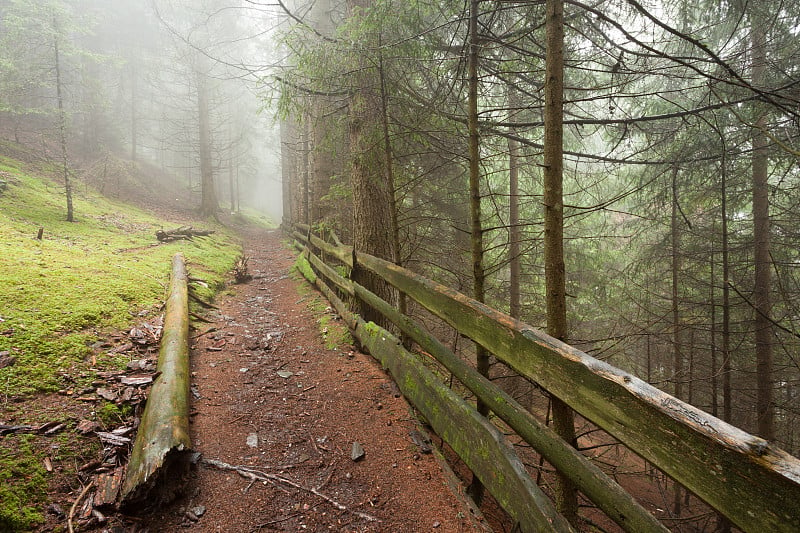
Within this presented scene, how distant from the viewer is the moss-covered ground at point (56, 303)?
2523 millimetres

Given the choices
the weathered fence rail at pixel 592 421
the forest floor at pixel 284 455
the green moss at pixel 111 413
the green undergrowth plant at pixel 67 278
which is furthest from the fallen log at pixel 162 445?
the weathered fence rail at pixel 592 421

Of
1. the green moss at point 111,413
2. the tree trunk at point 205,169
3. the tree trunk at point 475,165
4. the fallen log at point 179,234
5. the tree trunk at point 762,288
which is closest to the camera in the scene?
the green moss at point 111,413

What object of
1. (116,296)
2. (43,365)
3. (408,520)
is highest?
(116,296)

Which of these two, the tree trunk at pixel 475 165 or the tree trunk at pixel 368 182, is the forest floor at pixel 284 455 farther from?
the tree trunk at pixel 368 182

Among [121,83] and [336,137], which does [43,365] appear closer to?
[336,137]

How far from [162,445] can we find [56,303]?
3.26m

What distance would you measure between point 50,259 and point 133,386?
178 inches

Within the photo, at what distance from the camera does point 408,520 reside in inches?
101

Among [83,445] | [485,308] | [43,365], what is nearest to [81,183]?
[43,365]

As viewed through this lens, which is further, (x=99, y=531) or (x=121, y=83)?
(x=121, y=83)

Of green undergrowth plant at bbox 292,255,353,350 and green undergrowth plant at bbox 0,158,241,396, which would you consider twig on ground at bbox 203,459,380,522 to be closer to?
green undergrowth plant at bbox 0,158,241,396

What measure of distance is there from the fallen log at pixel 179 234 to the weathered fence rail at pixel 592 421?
1091 cm

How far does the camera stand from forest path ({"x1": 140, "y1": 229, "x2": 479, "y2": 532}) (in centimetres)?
258

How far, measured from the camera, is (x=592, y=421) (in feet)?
5.74
